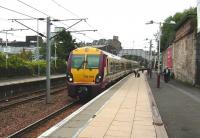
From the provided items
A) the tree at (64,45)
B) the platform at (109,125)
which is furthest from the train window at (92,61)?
the tree at (64,45)

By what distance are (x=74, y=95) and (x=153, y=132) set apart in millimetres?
12474

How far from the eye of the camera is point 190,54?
42062mm

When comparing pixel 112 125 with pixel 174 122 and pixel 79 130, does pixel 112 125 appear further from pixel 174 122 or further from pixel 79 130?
pixel 174 122

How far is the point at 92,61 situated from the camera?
23750 millimetres

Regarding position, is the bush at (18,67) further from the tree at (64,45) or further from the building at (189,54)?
the building at (189,54)

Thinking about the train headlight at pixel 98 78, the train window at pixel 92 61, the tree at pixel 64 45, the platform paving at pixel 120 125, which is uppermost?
the tree at pixel 64 45

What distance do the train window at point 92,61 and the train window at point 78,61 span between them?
336 millimetres

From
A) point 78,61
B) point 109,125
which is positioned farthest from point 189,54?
point 109,125

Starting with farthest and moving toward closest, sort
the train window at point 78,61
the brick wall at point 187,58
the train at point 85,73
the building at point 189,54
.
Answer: the brick wall at point 187,58, the building at point 189,54, the train window at point 78,61, the train at point 85,73

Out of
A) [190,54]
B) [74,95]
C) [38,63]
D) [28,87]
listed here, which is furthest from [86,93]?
[38,63]

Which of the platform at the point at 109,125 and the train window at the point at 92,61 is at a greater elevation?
the train window at the point at 92,61

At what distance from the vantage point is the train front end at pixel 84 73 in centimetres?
2280

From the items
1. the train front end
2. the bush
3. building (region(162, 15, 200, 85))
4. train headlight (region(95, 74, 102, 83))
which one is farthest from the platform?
the bush

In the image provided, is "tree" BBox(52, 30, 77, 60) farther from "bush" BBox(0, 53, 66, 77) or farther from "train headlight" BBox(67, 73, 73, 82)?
"train headlight" BBox(67, 73, 73, 82)
